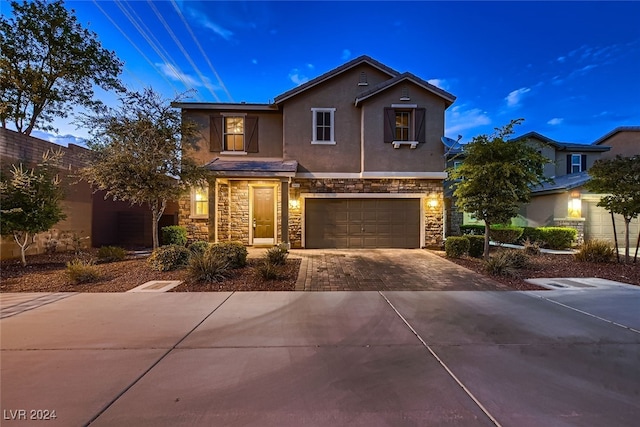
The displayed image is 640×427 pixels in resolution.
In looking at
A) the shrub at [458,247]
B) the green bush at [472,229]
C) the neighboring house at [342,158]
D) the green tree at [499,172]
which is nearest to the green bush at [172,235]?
the neighboring house at [342,158]

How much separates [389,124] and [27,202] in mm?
11907

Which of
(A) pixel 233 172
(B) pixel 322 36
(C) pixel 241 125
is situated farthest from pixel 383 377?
(B) pixel 322 36

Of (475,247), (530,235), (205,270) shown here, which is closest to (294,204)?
(205,270)

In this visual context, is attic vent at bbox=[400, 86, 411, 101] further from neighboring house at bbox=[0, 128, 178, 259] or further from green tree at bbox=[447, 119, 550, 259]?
neighboring house at bbox=[0, 128, 178, 259]

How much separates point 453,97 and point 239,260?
10561 millimetres

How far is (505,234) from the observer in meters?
14.0

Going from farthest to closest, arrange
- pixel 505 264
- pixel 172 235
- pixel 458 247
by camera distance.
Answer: pixel 172 235 → pixel 458 247 → pixel 505 264

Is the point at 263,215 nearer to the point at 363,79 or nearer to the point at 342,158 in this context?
the point at 342,158

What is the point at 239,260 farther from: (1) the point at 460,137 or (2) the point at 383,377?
(1) the point at 460,137

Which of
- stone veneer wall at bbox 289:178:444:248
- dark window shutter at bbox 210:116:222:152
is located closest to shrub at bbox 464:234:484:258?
stone veneer wall at bbox 289:178:444:248

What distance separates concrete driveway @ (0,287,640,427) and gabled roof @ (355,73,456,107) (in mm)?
9133

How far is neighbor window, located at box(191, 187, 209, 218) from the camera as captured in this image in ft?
40.5

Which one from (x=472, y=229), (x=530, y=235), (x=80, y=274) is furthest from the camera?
(x=472, y=229)

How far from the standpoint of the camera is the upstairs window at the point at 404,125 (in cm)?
1205
